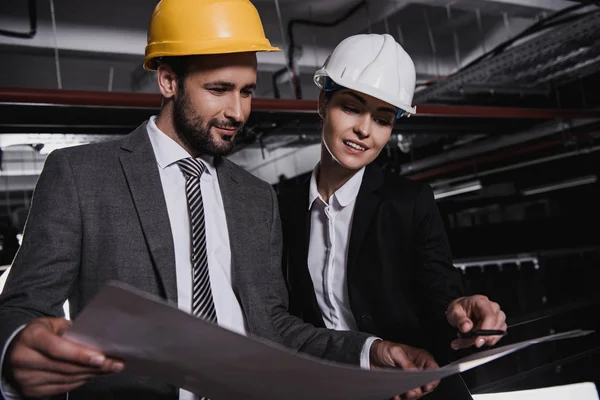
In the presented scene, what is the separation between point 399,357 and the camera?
1366 millimetres

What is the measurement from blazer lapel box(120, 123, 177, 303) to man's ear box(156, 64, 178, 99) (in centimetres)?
17

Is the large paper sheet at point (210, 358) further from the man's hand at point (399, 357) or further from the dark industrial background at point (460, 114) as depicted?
the dark industrial background at point (460, 114)

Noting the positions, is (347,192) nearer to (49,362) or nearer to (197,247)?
(197,247)

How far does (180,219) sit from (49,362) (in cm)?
62

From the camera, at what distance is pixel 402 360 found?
1.37 metres

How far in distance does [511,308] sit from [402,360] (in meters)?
5.17

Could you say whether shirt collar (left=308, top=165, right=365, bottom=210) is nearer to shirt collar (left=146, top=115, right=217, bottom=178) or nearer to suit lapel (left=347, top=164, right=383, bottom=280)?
suit lapel (left=347, top=164, right=383, bottom=280)

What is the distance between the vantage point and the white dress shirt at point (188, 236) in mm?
1354

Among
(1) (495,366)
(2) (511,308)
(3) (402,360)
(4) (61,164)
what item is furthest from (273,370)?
(2) (511,308)

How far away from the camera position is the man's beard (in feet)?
4.75

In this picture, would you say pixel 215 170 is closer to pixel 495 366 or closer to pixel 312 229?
pixel 312 229

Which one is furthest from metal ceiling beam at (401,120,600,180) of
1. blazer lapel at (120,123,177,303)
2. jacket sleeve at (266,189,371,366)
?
blazer lapel at (120,123,177,303)

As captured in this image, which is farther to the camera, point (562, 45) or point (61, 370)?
point (562, 45)

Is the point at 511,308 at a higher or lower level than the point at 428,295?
lower
